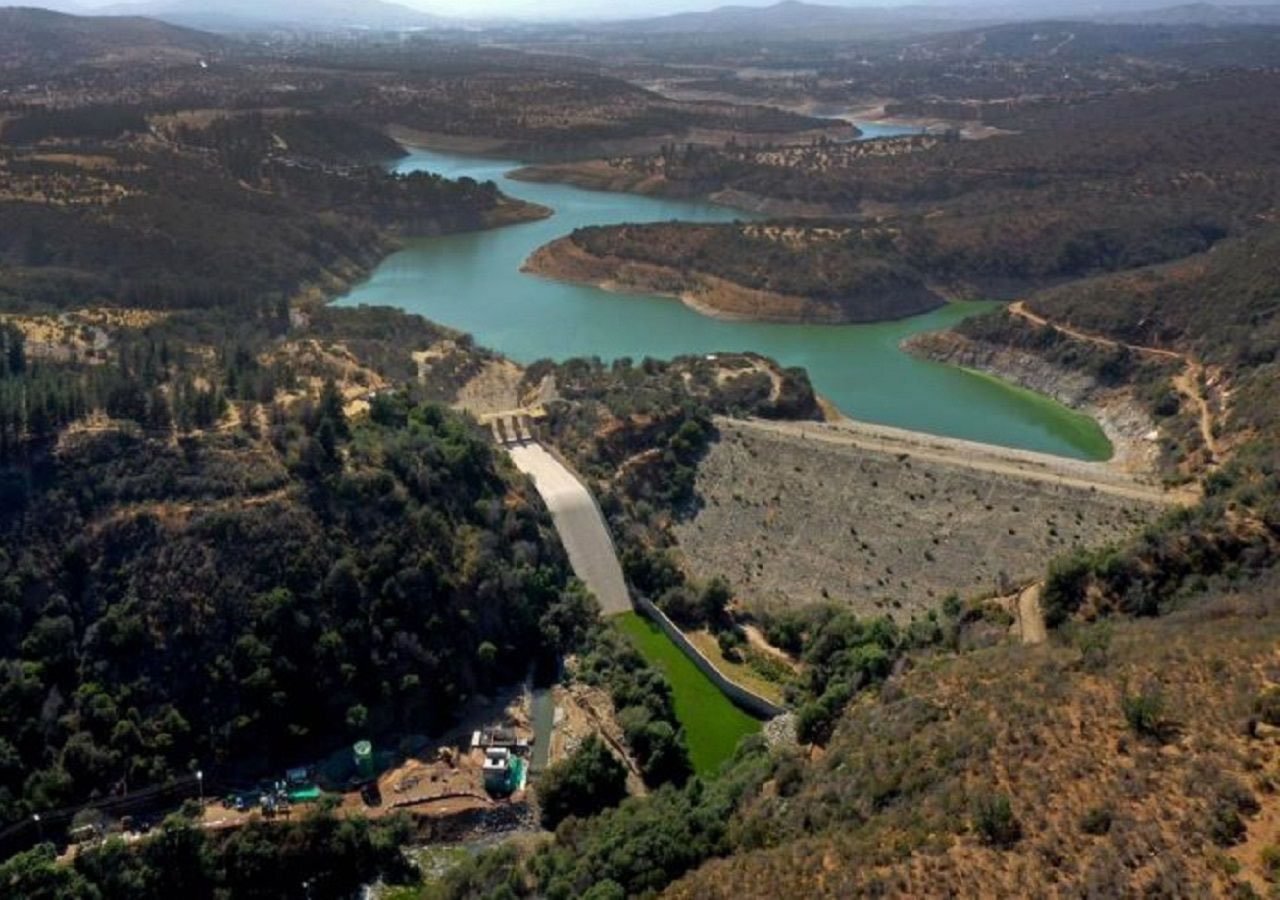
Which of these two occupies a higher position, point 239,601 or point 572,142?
point 572,142

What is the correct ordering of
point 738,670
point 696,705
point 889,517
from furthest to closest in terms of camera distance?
point 889,517 < point 738,670 < point 696,705

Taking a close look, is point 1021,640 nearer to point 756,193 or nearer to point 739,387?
point 739,387

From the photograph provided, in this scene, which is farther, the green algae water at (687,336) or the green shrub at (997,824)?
the green algae water at (687,336)

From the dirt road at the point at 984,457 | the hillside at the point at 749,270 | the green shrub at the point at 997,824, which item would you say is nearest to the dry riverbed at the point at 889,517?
the dirt road at the point at 984,457

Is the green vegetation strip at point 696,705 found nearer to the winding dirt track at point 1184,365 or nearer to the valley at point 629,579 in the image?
the valley at point 629,579

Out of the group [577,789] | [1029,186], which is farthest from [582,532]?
[1029,186]

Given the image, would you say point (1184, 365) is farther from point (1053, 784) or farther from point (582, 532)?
point (1053, 784)

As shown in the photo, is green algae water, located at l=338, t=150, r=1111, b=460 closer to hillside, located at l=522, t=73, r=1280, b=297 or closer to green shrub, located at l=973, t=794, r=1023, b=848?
hillside, located at l=522, t=73, r=1280, b=297

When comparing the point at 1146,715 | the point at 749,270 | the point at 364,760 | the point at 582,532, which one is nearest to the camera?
the point at 1146,715
